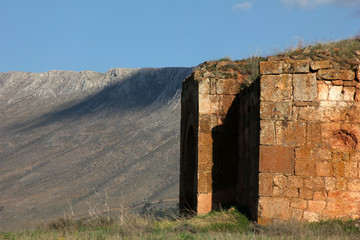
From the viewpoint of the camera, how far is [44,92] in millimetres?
73750

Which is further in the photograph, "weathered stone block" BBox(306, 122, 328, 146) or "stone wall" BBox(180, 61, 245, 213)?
"stone wall" BBox(180, 61, 245, 213)

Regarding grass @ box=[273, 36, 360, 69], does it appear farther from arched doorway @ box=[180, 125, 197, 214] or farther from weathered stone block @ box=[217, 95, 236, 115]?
arched doorway @ box=[180, 125, 197, 214]

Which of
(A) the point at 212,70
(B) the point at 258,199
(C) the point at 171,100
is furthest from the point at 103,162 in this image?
(B) the point at 258,199

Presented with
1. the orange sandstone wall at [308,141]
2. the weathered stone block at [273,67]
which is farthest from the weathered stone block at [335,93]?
the weathered stone block at [273,67]

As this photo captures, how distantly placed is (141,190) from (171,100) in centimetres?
2380

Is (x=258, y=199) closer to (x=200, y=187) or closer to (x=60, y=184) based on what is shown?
(x=200, y=187)

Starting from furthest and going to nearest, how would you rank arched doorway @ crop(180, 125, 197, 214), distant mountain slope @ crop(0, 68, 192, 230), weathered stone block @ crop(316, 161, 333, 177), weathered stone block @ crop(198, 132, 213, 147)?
distant mountain slope @ crop(0, 68, 192, 230) < arched doorway @ crop(180, 125, 197, 214) < weathered stone block @ crop(198, 132, 213, 147) < weathered stone block @ crop(316, 161, 333, 177)

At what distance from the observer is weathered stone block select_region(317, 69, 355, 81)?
9.82 meters

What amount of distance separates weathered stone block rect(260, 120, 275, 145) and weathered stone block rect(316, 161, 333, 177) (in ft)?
2.96

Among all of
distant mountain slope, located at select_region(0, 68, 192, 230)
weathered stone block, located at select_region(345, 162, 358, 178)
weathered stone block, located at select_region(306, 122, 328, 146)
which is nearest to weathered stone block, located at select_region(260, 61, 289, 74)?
weathered stone block, located at select_region(306, 122, 328, 146)

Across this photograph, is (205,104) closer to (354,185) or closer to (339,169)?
(339,169)

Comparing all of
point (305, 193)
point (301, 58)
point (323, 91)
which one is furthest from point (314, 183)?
point (301, 58)

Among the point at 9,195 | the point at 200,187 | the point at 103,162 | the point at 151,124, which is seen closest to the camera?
the point at 200,187

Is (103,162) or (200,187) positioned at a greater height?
(200,187)
